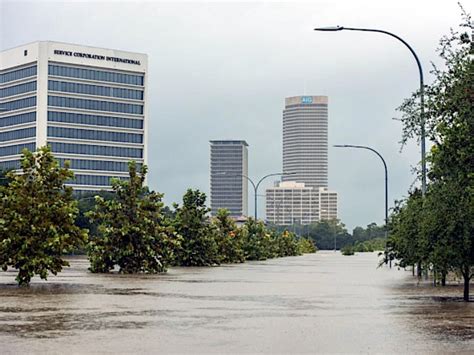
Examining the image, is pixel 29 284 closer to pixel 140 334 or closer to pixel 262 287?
pixel 262 287

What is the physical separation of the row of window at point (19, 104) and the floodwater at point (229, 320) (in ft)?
467

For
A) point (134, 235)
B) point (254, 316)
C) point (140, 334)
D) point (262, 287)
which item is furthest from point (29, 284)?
point (140, 334)

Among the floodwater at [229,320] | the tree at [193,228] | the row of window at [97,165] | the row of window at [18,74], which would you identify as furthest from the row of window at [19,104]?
the floodwater at [229,320]

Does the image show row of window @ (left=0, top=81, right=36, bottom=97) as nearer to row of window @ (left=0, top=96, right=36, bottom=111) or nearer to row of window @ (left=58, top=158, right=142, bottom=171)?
row of window @ (left=0, top=96, right=36, bottom=111)

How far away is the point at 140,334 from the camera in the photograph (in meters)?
16.4

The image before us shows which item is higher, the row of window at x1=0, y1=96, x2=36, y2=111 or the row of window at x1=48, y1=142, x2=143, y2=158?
the row of window at x1=0, y1=96, x2=36, y2=111

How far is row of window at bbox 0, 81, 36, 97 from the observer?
170 meters

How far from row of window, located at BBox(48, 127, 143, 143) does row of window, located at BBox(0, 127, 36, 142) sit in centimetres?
303

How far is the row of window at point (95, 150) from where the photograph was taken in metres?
172

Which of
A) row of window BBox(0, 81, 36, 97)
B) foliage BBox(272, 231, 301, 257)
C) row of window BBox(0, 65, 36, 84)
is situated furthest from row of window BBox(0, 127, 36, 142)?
foliage BBox(272, 231, 301, 257)

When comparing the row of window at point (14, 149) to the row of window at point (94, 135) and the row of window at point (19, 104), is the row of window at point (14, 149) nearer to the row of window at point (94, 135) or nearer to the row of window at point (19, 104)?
the row of window at point (94, 135)

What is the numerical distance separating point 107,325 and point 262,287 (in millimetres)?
15691

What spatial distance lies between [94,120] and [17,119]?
45.4 feet

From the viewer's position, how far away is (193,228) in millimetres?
58750
